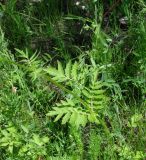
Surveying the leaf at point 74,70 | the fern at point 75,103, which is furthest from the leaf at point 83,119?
the leaf at point 74,70

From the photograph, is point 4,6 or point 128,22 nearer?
point 128,22

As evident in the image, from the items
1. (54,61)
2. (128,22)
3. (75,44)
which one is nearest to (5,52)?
(54,61)

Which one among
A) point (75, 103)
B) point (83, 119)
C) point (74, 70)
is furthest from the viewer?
point (75, 103)

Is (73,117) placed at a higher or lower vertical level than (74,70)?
lower

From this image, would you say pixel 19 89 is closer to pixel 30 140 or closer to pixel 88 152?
pixel 30 140

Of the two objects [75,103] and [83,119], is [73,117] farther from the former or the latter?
[75,103]

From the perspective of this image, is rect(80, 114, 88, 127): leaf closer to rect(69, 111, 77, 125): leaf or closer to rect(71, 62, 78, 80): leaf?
rect(69, 111, 77, 125): leaf

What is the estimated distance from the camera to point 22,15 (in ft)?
10.7

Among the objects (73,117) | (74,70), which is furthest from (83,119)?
(74,70)

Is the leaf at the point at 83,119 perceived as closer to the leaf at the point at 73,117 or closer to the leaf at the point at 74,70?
the leaf at the point at 73,117

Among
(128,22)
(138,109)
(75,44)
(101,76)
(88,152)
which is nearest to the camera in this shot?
(88,152)

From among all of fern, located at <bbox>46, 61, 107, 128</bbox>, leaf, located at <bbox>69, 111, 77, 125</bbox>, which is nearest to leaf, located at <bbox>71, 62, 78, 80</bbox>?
fern, located at <bbox>46, 61, 107, 128</bbox>

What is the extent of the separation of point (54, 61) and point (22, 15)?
1.68 feet

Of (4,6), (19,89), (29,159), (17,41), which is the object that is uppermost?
(4,6)
